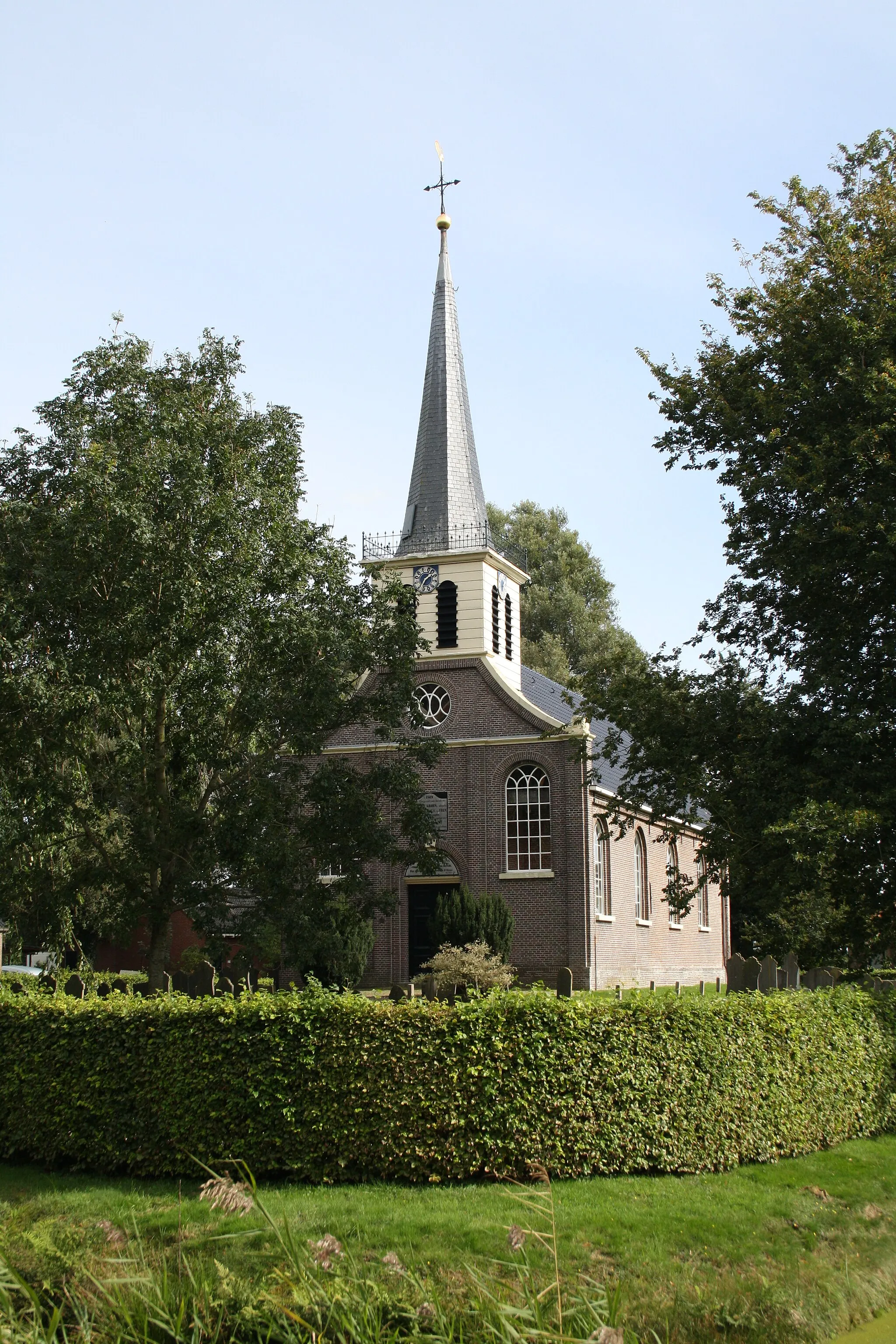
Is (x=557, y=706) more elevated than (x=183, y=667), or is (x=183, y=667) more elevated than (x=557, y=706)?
(x=557, y=706)

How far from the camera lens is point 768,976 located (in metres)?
13.4

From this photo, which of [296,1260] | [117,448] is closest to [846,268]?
[117,448]

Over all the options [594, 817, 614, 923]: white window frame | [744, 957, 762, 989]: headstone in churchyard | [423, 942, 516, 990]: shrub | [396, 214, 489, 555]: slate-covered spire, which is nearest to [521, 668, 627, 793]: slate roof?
[594, 817, 614, 923]: white window frame

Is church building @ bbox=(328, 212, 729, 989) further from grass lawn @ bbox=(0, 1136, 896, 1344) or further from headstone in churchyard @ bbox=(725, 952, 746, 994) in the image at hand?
grass lawn @ bbox=(0, 1136, 896, 1344)

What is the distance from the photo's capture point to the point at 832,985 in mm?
14188

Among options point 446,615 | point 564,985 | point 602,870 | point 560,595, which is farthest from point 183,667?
point 560,595

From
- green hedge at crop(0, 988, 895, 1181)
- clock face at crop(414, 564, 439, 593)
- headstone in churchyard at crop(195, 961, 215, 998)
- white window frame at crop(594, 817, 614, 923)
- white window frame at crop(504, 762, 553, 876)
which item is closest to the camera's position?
green hedge at crop(0, 988, 895, 1181)

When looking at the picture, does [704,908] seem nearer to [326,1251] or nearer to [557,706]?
[557,706]

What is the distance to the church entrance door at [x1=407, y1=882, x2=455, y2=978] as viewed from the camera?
3119cm

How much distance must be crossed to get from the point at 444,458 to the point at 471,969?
50.8 ft

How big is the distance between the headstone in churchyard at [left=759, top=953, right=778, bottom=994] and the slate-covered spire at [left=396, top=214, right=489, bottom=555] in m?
20.8

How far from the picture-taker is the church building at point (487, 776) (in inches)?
1198

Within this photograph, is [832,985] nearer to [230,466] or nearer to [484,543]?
[230,466]

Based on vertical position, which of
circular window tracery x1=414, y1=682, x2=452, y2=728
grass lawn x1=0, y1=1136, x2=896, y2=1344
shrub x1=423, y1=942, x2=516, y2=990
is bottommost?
grass lawn x1=0, y1=1136, x2=896, y2=1344
